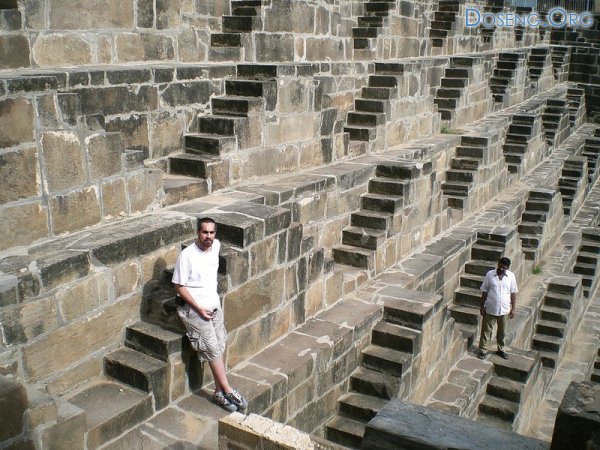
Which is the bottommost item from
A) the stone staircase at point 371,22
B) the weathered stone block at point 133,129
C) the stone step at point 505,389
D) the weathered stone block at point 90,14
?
the stone step at point 505,389

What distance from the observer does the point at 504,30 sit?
19375mm

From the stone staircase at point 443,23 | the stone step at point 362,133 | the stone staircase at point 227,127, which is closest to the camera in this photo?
the stone staircase at point 227,127

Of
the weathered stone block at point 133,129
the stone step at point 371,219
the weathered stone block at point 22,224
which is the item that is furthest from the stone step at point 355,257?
the weathered stone block at point 22,224

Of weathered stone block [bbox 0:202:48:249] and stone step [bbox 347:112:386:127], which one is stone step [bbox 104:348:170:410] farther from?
stone step [bbox 347:112:386:127]

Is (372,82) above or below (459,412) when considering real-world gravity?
above

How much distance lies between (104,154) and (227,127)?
6.86ft

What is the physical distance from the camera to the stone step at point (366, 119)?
9.95 meters

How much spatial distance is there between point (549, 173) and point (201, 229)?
1158 centimetres

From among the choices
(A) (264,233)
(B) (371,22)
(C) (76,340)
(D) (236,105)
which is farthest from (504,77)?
(C) (76,340)

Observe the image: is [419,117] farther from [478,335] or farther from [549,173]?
[549,173]

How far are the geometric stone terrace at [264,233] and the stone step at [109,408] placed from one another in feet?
0.07

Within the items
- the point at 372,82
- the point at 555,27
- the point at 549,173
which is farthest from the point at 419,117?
the point at 555,27

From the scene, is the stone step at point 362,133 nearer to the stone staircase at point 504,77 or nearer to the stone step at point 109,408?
the stone step at point 109,408

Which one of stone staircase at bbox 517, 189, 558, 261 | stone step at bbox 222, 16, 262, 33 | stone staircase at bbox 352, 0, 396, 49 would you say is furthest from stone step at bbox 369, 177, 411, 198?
stone staircase at bbox 517, 189, 558, 261
